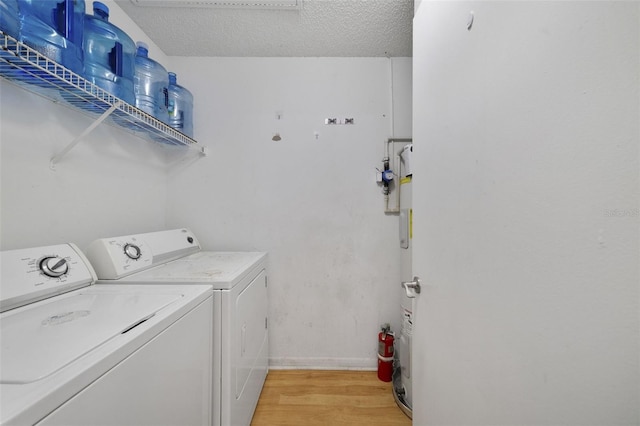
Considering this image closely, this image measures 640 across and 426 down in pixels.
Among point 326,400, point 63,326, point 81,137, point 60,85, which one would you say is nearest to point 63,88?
point 60,85

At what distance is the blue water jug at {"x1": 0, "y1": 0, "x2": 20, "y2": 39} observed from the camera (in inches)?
28.1

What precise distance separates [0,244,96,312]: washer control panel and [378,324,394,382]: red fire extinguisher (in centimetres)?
177

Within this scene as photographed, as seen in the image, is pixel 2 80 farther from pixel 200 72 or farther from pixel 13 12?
pixel 200 72

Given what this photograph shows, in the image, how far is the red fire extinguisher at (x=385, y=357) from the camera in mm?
1733

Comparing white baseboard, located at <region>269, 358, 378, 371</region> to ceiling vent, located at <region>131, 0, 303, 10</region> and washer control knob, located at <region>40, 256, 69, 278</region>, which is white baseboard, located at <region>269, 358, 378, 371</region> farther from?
ceiling vent, located at <region>131, 0, 303, 10</region>

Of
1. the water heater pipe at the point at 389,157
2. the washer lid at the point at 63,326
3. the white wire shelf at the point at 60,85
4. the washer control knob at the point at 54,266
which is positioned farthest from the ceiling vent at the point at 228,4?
the washer lid at the point at 63,326

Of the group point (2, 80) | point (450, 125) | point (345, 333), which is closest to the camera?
point (450, 125)

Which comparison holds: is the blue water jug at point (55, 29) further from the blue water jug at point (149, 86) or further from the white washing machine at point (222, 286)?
the white washing machine at point (222, 286)

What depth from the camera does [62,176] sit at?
3.65ft

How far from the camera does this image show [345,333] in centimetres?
188

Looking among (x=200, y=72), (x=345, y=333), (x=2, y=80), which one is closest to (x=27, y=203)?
(x=2, y=80)

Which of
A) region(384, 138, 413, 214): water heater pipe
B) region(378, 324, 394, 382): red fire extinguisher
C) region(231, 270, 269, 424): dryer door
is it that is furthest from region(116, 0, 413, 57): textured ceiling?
region(378, 324, 394, 382): red fire extinguisher

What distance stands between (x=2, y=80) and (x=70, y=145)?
274 millimetres

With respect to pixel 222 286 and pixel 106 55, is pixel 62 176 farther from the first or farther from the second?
pixel 222 286
